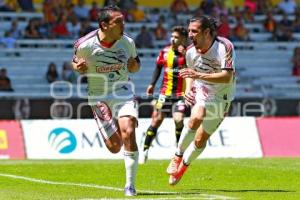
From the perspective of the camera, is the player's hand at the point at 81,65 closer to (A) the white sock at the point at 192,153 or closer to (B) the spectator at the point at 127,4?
(A) the white sock at the point at 192,153

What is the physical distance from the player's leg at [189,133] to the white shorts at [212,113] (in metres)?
0.07

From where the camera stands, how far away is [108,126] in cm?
1383

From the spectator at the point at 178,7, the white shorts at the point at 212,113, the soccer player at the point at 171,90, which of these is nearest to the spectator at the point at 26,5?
the spectator at the point at 178,7

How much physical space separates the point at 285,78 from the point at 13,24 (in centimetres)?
924

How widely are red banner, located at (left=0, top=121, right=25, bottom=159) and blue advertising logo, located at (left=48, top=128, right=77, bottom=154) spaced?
0.67 m

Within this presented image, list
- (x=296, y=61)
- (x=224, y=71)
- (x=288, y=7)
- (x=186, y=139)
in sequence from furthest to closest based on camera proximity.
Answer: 1. (x=288, y=7)
2. (x=296, y=61)
3. (x=186, y=139)
4. (x=224, y=71)

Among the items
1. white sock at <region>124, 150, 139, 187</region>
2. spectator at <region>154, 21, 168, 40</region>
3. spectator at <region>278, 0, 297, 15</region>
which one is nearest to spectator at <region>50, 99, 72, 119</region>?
spectator at <region>154, 21, 168, 40</region>

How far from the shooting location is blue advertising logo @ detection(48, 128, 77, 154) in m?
22.2

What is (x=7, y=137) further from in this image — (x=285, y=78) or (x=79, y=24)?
(x=285, y=78)

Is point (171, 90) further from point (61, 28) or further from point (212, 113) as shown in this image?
point (61, 28)

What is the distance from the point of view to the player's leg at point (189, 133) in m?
14.2

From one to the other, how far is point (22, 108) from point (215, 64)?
14.7 meters

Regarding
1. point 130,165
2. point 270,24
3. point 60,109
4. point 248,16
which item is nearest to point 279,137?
point 60,109

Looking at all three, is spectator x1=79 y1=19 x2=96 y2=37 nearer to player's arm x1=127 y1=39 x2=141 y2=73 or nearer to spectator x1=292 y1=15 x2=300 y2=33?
spectator x1=292 y1=15 x2=300 y2=33
